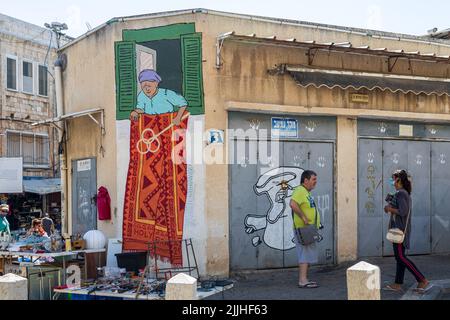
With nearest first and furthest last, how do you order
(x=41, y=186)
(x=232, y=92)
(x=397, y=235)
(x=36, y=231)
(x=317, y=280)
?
(x=397, y=235)
(x=317, y=280)
(x=232, y=92)
(x=36, y=231)
(x=41, y=186)

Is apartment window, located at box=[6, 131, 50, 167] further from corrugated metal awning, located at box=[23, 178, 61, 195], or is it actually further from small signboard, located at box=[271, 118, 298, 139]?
small signboard, located at box=[271, 118, 298, 139]

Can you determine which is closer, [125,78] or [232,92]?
[232,92]

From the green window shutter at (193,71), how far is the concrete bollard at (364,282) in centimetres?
447

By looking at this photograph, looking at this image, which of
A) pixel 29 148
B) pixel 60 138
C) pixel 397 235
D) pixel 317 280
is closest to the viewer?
pixel 397 235

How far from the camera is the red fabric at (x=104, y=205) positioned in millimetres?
10594

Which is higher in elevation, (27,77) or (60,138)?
(27,77)

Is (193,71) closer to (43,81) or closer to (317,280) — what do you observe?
(317,280)

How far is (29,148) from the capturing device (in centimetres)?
2536

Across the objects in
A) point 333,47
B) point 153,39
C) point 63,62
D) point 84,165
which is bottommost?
point 84,165

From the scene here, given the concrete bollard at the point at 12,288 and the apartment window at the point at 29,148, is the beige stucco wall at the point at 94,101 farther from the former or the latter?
the apartment window at the point at 29,148

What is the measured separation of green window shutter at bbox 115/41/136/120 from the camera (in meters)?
10.2

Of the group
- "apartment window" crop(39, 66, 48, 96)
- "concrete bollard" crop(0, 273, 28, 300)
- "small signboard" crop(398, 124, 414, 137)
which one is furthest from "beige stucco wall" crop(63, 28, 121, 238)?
"apartment window" crop(39, 66, 48, 96)

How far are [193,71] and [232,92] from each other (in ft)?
2.57

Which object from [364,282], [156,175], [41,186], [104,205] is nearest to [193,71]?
[156,175]
